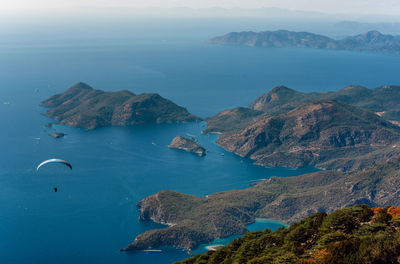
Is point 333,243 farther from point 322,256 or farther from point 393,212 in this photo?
point 393,212

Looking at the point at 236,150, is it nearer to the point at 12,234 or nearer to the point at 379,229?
the point at 12,234

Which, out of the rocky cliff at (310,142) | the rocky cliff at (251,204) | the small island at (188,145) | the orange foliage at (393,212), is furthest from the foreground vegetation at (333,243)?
the small island at (188,145)

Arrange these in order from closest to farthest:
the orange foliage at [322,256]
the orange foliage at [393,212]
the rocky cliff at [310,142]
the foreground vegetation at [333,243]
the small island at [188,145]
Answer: the foreground vegetation at [333,243], the orange foliage at [322,256], the orange foliage at [393,212], the rocky cliff at [310,142], the small island at [188,145]

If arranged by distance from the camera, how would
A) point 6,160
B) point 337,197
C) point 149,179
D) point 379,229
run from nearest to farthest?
point 379,229, point 337,197, point 149,179, point 6,160

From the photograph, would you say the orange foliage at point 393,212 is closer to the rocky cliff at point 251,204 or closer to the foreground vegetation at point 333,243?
the foreground vegetation at point 333,243

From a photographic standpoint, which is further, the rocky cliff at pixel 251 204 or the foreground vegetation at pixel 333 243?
the rocky cliff at pixel 251 204

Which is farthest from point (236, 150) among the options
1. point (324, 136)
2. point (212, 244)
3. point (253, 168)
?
point (212, 244)
